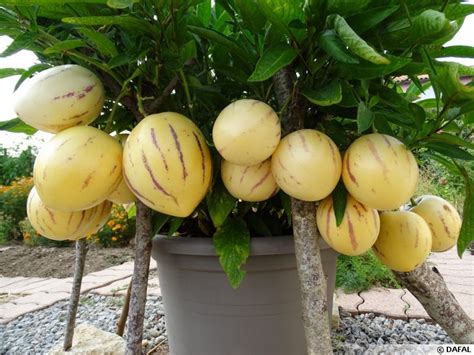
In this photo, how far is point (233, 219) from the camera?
0.59 meters

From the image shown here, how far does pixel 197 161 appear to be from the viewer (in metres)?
0.43

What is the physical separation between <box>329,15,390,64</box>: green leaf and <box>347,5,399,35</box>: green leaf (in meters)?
0.04

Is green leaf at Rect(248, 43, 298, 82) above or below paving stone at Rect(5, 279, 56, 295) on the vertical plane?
above

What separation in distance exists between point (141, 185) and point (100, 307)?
1497 mm

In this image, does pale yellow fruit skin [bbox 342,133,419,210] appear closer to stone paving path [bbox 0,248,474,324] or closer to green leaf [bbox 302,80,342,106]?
green leaf [bbox 302,80,342,106]

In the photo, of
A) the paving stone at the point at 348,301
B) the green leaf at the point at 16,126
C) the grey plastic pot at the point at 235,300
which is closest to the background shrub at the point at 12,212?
the paving stone at the point at 348,301

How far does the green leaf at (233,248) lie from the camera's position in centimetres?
51

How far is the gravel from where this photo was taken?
1.19 metres

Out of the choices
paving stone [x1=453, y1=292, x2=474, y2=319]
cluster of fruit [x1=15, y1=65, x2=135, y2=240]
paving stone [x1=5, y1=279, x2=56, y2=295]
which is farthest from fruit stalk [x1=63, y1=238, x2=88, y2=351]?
paving stone [x1=5, y1=279, x2=56, y2=295]

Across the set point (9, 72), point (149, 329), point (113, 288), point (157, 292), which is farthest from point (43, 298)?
point (9, 72)

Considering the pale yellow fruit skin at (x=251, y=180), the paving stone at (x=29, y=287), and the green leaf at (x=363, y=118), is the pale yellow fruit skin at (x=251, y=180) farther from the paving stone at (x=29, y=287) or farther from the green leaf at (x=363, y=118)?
the paving stone at (x=29, y=287)

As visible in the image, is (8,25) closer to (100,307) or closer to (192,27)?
(192,27)

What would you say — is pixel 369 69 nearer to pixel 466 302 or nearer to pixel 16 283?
pixel 466 302

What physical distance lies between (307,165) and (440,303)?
39 cm
